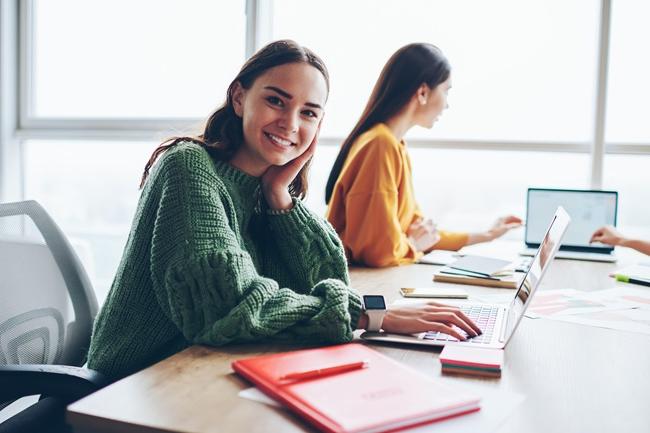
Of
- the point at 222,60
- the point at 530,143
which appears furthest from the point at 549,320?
the point at 222,60

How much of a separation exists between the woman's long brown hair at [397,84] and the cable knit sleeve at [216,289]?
1066mm

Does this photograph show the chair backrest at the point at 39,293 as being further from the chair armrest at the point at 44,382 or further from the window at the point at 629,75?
the window at the point at 629,75

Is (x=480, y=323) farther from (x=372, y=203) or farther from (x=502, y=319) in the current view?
(x=372, y=203)

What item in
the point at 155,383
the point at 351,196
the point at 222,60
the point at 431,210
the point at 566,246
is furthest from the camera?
the point at 222,60

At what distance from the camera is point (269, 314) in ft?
3.62

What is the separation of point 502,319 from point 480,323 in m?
0.06

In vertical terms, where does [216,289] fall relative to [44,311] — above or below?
above

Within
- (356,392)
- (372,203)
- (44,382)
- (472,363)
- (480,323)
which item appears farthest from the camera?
(372,203)

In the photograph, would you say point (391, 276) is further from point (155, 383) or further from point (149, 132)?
point (149, 132)

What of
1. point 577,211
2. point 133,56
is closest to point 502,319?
point 577,211

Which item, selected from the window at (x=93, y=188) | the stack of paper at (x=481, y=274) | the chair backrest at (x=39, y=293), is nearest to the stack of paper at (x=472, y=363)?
the stack of paper at (x=481, y=274)

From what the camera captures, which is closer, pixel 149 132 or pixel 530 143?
pixel 530 143

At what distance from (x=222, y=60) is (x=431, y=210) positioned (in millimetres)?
1152

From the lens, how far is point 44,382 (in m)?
1.16
